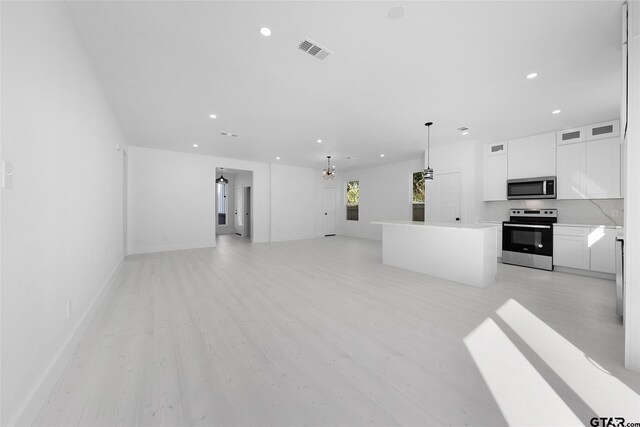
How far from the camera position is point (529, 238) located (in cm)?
489

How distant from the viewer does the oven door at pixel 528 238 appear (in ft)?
Answer: 15.4

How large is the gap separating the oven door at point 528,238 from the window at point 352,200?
5626 mm

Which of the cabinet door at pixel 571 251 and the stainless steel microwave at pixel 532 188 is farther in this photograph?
the stainless steel microwave at pixel 532 188

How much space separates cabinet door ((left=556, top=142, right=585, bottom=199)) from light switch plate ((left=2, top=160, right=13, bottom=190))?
7192 millimetres

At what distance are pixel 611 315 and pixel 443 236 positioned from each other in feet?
6.45

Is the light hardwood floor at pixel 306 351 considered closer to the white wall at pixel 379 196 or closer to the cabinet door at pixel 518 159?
the cabinet door at pixel 518 159

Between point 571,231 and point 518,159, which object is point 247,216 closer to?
point 518,159

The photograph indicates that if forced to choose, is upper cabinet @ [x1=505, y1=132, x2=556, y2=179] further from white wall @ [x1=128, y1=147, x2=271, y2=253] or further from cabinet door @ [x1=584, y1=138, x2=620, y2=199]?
white wall @ [x1=128, y1=147, x2=271, y2=253]

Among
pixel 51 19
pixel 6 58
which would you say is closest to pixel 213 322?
pixel 6 58

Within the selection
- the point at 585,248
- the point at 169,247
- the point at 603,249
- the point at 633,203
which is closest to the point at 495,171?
the point at 585,248

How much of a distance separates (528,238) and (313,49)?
5.40 meters

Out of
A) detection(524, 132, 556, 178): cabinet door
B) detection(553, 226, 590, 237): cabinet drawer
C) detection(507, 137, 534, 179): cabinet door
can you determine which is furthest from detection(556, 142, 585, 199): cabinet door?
detection(553, 226, 590, 237): cabinet drawer

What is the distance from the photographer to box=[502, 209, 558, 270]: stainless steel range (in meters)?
4.70

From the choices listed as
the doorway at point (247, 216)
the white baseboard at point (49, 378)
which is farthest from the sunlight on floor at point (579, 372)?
the doorway at point (247, 216)
